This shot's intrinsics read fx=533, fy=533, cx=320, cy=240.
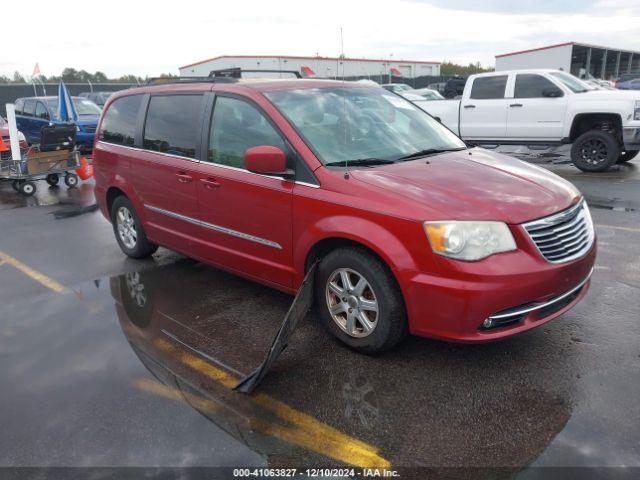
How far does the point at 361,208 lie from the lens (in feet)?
11.0

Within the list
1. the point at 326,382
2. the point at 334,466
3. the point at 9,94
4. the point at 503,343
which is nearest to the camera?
the point at 334,466

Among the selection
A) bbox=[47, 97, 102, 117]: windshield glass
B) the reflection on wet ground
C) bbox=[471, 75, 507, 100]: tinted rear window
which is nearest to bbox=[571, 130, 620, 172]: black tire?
bbox=[471, 75, 507, 100]: tinted rear window

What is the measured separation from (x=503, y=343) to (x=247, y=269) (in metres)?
2.00

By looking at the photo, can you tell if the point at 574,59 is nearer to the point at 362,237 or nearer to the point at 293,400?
the point at 362,237

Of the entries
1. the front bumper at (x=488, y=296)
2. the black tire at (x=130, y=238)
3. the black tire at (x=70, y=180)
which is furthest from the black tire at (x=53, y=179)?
the front bumper at (x=488, y=296)

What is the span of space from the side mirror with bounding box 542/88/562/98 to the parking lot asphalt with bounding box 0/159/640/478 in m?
6.16

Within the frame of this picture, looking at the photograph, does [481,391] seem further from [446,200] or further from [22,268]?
[22,268]

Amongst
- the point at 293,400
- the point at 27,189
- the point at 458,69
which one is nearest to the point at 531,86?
the point at 293,400

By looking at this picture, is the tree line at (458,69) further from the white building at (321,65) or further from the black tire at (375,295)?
the black tire at (375,295)

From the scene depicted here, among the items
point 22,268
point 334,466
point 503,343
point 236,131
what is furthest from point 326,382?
point 22,268

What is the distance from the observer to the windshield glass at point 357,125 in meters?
3.89

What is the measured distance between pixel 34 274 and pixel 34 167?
213 inches

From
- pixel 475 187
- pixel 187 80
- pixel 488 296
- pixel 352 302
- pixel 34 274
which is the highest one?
pixel 187 80

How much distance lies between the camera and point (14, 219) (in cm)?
816
